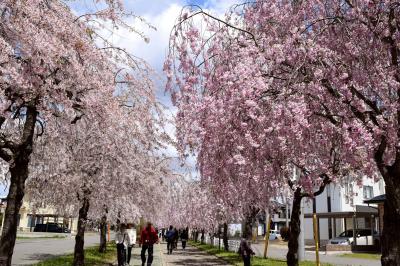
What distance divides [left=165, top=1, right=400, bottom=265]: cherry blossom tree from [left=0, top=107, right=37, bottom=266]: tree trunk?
3.55m

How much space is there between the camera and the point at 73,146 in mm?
15086

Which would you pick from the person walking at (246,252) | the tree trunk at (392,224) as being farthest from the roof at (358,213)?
the tree trunk at (392,224)

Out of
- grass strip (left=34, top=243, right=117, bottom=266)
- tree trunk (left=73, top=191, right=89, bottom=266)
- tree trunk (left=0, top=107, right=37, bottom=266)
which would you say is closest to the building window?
grass strip (left=34, top=243, right=117, bottom=266)

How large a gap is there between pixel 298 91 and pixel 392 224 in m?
3.25

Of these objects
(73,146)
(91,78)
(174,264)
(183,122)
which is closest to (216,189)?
(183,122)

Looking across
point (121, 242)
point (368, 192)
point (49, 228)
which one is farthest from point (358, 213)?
point (49, 228)

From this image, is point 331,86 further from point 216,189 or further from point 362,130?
point 216,189

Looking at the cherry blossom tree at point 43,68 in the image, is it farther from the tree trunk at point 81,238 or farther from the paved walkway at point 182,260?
the paved walkway at point 182,260

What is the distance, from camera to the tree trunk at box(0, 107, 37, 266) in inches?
388

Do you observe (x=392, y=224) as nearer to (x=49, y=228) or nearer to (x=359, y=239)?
(x=359, y=239)

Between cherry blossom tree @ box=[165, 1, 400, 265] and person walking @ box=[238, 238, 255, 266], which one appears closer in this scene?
cherry blossom tree @ box=[165, 1, 400, 265]

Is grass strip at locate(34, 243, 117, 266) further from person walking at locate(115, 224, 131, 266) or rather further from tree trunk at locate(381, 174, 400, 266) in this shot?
tree trunk at locate(381, 174, 400, 266)

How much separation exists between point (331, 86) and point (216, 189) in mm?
3983

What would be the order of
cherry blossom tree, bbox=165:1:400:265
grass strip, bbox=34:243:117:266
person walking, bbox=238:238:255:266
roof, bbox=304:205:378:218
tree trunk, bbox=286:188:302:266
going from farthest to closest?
roof, bbox=304:205:378:218 < grass strip, bbox=34:243:117:266 < person walking, bbox=238:238:255:266 < tree trunk, bbox=286:188:302:266 < cherry blossom tree, bbox=165:1:400:265
